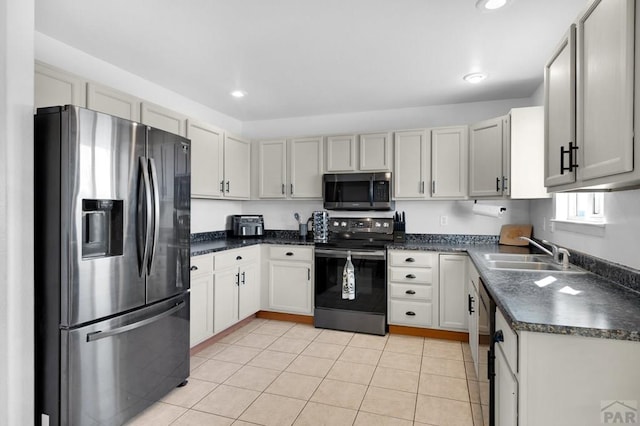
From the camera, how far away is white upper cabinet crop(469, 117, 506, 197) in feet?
10.4

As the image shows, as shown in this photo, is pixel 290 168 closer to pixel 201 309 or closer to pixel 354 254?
pixel 354 254

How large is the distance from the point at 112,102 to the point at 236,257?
168cm

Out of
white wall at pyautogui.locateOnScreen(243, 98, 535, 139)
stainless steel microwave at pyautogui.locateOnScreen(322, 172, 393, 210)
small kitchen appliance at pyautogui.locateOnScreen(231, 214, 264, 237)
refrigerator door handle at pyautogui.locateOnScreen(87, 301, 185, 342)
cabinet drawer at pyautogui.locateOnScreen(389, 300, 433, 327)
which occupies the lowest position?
cabinet drawer at pyautogui.locateOnScreen(389, 300, 433, 327)

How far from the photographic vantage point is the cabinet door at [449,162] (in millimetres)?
3533

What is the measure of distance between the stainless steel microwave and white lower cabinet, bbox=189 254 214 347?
4.89ft

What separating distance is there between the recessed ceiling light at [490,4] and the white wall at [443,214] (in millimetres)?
2138

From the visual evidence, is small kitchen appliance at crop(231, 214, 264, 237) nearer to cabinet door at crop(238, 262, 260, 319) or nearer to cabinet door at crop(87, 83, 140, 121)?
cabinet door at crop(238, 262, 260, 319)

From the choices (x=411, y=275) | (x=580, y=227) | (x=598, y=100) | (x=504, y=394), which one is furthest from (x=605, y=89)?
(x=411, y=275)

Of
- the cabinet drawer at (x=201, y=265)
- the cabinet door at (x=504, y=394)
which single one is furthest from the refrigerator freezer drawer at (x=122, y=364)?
the cabinet door at (x=504, y=394)

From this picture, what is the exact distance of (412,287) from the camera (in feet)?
11.2

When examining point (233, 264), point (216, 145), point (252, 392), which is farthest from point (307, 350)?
point (216, 145)

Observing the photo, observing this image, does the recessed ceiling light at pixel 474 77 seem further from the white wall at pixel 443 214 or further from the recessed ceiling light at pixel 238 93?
the recessed ceiling light at pixel 238 93

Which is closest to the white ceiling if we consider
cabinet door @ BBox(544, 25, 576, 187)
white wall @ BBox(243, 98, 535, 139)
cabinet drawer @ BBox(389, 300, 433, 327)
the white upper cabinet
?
white wall @ BBox(243, 98, 535, 139)

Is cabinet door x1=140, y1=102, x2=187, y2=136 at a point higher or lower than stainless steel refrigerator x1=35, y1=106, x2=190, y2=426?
higher
